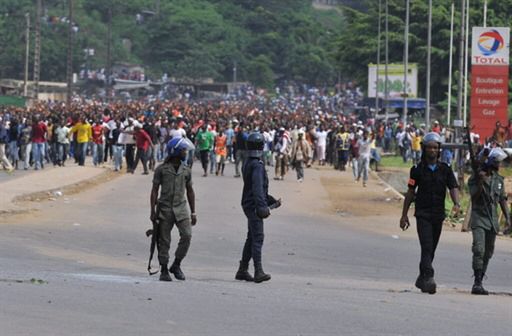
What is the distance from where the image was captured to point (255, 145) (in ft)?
49.9

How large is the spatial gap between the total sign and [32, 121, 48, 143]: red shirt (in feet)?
37.9

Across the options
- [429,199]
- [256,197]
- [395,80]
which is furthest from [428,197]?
[395,80]

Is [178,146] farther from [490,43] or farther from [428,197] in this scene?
[490,43]

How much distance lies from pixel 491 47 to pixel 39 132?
1229 centimetres

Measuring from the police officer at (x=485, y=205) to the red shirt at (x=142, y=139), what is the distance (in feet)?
77.8

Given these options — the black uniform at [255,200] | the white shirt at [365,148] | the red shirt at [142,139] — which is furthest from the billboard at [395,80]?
the black uniform at [255,200]

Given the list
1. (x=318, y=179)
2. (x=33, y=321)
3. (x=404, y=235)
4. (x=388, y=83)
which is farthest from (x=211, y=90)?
(x=33, y=321)

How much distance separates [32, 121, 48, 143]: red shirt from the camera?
39531 millimetres

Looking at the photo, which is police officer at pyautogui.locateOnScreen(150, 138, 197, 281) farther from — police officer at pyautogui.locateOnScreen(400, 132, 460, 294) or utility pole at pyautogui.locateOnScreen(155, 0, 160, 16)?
utility pole at pyautogui.locateOnScreen(155, 0, 160, 16)

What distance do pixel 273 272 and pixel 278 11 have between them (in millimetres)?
158331

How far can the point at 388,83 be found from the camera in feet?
252

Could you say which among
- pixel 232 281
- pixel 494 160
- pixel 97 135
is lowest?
pixel 232 281

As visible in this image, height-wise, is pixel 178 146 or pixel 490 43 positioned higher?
pixel 490 43

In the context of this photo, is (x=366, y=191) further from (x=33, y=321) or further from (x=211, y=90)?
(x=211, y=90)
